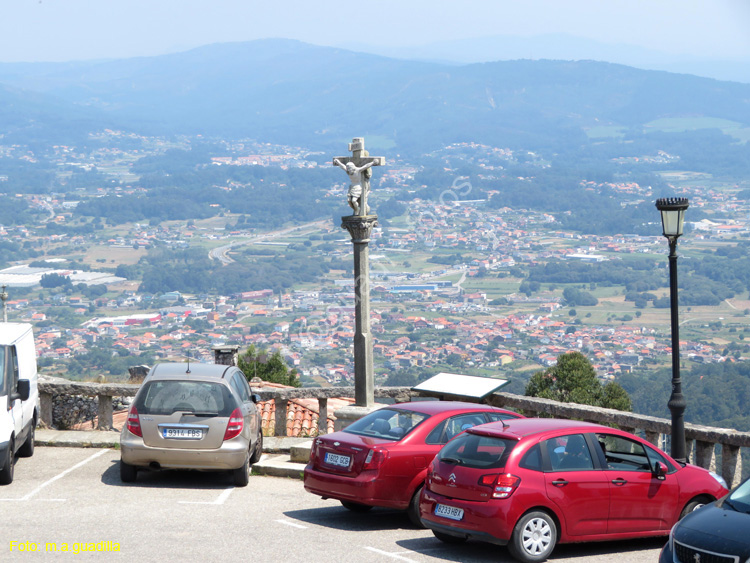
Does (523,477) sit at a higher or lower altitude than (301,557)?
higher

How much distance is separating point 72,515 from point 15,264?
141 meters

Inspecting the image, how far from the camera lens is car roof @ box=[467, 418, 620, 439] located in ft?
28.1

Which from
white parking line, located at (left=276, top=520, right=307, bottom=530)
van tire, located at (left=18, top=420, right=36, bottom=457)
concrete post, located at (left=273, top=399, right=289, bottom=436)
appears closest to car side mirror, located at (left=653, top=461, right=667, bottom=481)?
white parking line, located at (left=276, top=520, right=307, bottom=530)

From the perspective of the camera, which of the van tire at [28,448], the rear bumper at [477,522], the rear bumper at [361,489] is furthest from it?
the van tire at [28,448]

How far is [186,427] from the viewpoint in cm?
1082

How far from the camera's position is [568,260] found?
454 ft

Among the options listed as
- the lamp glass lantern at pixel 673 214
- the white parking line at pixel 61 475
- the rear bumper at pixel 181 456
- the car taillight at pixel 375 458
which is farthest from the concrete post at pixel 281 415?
the lamp glass lantern at pixel 673 214

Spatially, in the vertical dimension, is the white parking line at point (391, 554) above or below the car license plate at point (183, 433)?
below

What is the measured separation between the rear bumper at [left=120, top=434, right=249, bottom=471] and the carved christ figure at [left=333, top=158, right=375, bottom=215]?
3.86 meters

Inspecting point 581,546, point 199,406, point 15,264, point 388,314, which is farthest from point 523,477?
point 15,264

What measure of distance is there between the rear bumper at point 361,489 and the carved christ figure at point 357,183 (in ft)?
14.8

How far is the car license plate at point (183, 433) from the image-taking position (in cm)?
1080

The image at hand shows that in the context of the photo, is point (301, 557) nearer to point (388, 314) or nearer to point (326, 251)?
point (388, 314)

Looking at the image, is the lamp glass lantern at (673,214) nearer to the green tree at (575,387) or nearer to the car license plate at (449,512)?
the car license plate at (449,512)
